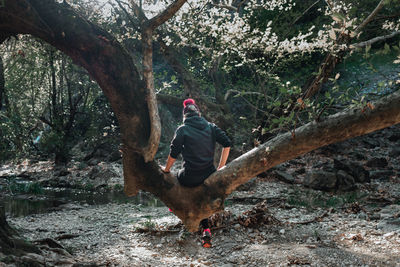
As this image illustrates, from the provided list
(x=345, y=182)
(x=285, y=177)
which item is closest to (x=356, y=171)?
(x=345, y=182)

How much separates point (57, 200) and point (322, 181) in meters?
9.69

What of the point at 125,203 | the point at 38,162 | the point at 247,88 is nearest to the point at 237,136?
the point at 247,88

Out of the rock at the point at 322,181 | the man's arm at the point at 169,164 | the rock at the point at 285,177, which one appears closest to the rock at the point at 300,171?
the rock at the point at 285,177

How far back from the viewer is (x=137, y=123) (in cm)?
419

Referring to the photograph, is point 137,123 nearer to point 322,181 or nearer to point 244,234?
point 244,234

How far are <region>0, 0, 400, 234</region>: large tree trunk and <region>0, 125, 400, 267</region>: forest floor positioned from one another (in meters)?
1.59

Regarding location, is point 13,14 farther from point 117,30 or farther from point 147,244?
point 117,30

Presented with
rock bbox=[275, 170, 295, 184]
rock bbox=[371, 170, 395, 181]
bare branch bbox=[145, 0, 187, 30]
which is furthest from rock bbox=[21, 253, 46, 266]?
rock bbox=[371, 170, 395, 181]

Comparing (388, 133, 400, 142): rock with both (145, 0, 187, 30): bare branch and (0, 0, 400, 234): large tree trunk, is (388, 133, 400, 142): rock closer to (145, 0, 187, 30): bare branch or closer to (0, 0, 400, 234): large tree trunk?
(0, 0, 400, 234): large tree trunk

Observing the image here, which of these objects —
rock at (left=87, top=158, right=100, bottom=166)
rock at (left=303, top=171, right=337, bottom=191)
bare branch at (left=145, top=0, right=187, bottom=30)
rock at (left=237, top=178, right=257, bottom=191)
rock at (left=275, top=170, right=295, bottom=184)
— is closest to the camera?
bare branch at (left=145, top=0, right=187, bottom=30)

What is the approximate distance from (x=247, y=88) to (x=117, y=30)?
21.0 ft

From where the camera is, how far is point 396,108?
329cm

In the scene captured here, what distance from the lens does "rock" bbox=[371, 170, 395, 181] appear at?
453 inches

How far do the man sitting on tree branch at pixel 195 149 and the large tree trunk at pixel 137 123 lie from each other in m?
0.17
